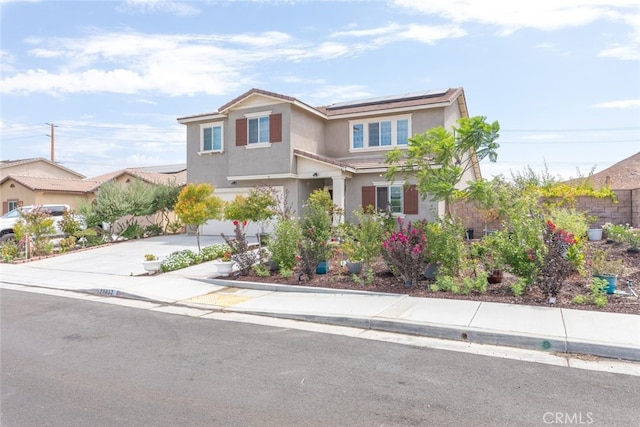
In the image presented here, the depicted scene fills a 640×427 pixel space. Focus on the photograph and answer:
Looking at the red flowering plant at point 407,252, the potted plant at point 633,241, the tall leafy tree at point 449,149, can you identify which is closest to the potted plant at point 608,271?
the potted plant at point 633,241

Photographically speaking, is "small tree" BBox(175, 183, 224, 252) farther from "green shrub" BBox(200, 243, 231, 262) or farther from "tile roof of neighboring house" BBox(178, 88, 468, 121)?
"tile roof of neighboring house" BBox(178, 88, 468, 121)

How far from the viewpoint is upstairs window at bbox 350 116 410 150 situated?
2009 cm

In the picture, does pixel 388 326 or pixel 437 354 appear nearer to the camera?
pixel 437 354

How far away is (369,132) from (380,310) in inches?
565

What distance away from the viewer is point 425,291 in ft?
29.8

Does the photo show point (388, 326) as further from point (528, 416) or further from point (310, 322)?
point (528, 416)

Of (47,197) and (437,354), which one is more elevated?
(47,197)

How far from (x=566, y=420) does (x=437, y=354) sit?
1954 millimetres

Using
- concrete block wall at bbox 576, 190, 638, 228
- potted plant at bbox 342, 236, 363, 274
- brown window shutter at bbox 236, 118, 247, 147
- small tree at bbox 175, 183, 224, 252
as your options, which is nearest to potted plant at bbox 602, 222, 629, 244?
concrete block wall at bbox 576, 190, 638, 228

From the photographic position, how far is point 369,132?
68.6 feet

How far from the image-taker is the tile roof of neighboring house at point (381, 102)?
63.4 feet

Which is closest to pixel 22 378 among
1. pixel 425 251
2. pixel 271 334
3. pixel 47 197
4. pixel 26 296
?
pixel 271 334

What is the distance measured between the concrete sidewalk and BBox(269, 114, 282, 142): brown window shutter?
8096 mm

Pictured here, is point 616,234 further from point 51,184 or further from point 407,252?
point 51,184
